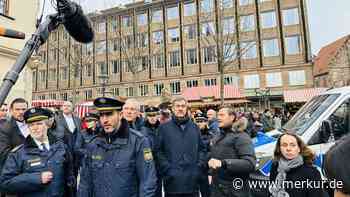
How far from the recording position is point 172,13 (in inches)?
1519

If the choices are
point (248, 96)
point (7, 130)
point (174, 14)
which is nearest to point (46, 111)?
point (7, 130)

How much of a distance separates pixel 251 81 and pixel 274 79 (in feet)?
8.99

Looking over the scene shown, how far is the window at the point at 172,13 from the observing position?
126 feet

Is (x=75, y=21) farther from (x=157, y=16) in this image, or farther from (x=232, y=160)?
(x=157, y=16)

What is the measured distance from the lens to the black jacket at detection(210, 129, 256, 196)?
328cm

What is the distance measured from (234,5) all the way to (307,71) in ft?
40.0

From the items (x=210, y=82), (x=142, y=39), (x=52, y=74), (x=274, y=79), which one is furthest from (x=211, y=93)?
(x=52, y=74)

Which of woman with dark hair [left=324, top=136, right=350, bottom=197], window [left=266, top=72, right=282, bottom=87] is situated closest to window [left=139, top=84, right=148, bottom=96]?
window [left=266, top=72, right=282, bottom=87]

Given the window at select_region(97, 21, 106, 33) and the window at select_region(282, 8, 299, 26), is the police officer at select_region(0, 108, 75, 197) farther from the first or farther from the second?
the window at select_region(97, 21, 106, 33)

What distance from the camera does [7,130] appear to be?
379cm

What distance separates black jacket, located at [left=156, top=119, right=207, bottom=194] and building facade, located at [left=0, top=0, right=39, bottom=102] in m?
7.82

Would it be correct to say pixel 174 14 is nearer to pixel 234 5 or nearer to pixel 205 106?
pixel 234 5

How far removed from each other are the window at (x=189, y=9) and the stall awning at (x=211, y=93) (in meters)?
11.9

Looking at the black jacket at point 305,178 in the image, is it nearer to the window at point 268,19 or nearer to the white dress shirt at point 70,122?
the white dress shirt at point 70,122
